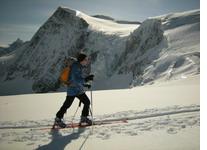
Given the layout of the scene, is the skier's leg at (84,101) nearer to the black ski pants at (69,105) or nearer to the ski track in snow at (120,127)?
the black ski pants at (69,105)

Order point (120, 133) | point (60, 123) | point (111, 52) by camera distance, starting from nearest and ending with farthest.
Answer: point (120, 133) → point (60, 123) → point (111, 52)

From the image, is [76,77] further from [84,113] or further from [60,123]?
[60,123]

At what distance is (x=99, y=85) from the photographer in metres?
75.1

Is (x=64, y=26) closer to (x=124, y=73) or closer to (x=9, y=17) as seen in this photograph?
(x=124, y=73)

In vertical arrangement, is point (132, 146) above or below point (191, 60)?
below

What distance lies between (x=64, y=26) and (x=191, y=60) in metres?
78.5

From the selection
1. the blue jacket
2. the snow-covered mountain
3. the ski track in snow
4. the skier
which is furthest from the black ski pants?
the snow-covered mountain

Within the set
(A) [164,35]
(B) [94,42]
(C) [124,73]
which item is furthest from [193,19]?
(B) [94,42]

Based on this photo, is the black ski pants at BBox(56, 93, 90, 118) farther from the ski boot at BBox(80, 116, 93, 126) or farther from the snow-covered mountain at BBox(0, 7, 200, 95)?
the snow-covered mountain at BBox(0, 7, 200, 95)

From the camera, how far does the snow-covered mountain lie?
47.4 meters

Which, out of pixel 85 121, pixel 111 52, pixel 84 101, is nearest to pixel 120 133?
pixel 85 121

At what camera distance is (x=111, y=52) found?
274 ft

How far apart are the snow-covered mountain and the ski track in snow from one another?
2458 cm

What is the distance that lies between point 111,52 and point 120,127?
3017 inches
